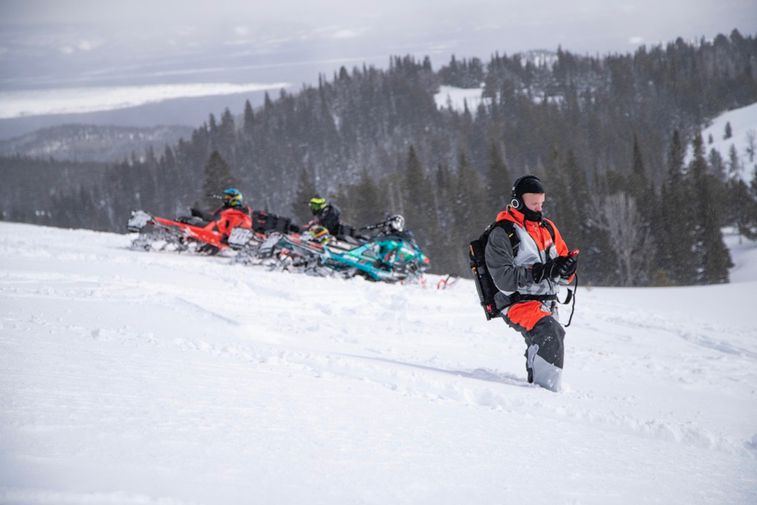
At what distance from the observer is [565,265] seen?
4.69m

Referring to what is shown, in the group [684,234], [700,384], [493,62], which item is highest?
[493,62]

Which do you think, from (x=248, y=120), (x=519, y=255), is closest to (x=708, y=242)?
(x=519, y=255)

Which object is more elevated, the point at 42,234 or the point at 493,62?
the point at 493,62

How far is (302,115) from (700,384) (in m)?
139

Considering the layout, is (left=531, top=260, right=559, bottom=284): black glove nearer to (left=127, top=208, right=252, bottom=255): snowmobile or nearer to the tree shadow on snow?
the tree shadow on snow

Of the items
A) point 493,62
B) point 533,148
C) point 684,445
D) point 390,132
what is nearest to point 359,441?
point 684,445

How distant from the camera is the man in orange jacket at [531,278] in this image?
16.2 feet

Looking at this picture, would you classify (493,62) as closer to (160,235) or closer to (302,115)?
(302,115)

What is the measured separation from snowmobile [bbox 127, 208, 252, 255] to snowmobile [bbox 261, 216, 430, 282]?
73.6 inches

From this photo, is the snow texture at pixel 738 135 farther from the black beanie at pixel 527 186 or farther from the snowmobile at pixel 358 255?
the black beanie at pixel 527 186

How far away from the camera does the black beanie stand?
16.5ft

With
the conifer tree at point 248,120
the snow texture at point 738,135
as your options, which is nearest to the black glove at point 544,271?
the snow texture at point 738,135

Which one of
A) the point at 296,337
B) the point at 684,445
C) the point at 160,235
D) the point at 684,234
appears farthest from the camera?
the point at 684,234

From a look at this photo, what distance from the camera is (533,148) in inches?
4055
